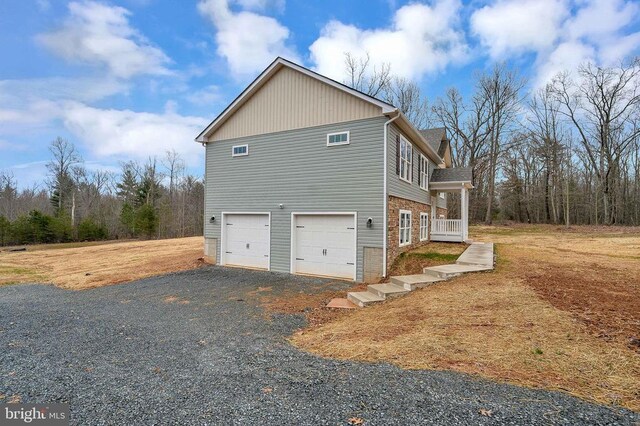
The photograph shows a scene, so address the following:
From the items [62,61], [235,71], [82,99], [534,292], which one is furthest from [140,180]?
[534,292]

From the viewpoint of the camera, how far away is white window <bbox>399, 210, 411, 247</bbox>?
10969 millimetres

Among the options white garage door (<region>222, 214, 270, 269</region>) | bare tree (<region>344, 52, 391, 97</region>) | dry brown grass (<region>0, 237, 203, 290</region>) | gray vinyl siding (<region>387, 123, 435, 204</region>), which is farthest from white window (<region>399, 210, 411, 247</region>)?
bare tree (<region>344, 52, 391, 97</region>)

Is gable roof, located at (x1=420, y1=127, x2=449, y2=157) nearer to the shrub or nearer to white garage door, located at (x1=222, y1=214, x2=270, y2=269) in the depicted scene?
white garage door, located at (x1=222, y1=214, x2=270, y2=269)

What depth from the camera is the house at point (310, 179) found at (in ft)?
31.4

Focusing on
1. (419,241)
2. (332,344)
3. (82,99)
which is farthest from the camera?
(82,99)

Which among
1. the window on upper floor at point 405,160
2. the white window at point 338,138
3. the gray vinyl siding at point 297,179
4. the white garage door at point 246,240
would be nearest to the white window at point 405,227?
the window on upper floor at point 405,160

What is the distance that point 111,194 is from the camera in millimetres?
36000

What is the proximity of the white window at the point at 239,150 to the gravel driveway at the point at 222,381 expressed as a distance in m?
7.21

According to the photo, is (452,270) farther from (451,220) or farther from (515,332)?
(451,220)

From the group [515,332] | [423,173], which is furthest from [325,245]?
[423,173]

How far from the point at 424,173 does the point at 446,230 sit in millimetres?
3207

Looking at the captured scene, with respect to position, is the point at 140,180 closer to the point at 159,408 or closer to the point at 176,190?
the point at 176,190

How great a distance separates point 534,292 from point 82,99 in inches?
1114

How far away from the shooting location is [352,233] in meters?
9.85
